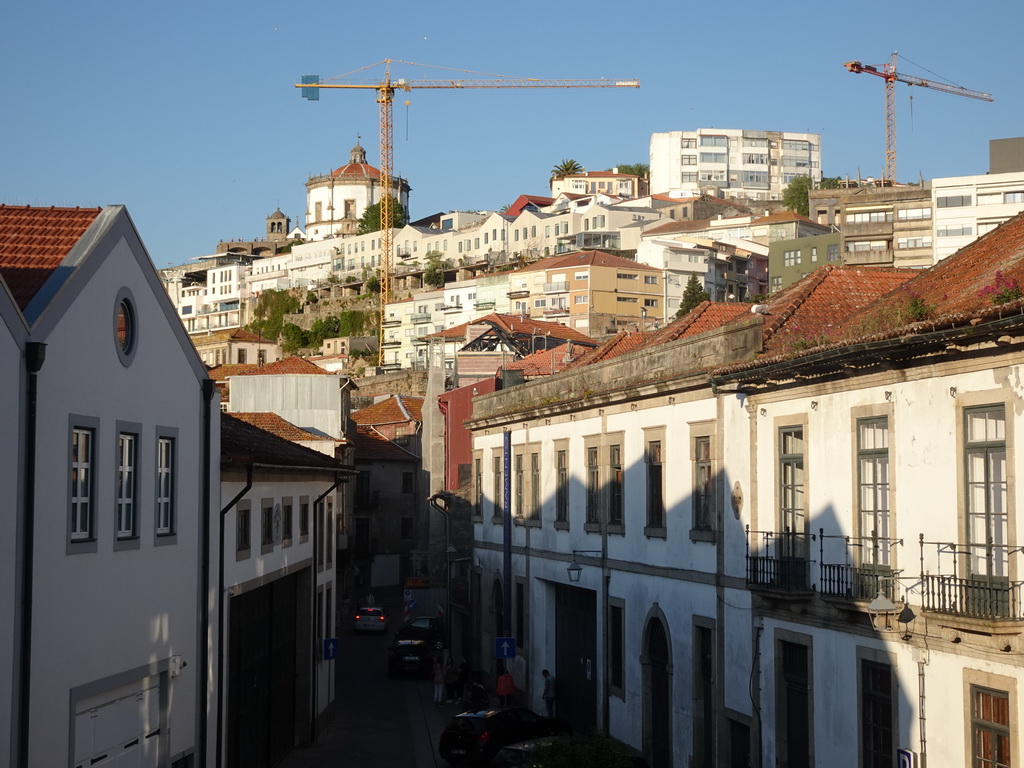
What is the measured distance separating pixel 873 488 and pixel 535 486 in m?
18.2

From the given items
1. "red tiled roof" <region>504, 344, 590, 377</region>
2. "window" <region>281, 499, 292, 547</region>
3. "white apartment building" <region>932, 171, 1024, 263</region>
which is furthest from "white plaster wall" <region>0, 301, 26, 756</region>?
"white apartment building" <region>932, 171, 1024, 263</region>

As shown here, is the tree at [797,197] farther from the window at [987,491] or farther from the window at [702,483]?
the window at [987,491]

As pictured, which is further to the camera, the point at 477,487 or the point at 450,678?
the point at 477,487

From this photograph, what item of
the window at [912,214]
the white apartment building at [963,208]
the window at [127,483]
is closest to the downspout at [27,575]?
the window at [127,483]

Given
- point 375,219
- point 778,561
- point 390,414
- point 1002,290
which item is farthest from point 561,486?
point 375,219

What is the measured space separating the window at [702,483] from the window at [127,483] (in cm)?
1084

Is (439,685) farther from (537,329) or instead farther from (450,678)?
(537,329)

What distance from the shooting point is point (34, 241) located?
722 inches

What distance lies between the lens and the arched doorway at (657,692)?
27.3 m

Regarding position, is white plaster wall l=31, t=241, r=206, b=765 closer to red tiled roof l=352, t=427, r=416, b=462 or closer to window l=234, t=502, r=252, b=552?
window l=234, t=502, r=252, b=552

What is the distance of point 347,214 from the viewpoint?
181125mm

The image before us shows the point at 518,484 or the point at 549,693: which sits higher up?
the point at 518,484

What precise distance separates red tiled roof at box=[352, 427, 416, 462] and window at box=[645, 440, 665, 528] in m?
46.9

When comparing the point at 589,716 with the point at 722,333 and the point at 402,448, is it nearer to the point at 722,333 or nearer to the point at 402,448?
the point at 722,333
